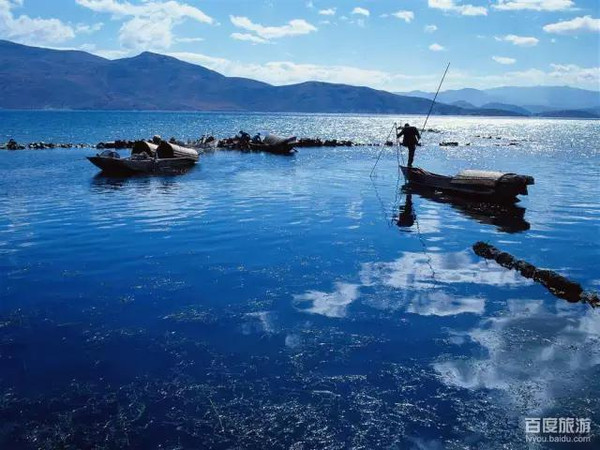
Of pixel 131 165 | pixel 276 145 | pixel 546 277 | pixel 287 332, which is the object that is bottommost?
pixel 287 332

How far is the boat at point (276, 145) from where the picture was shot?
57406mm

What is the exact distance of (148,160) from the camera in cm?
3694

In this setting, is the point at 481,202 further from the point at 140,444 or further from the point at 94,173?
the point at 94,173

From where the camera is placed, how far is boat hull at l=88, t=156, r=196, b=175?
116ft

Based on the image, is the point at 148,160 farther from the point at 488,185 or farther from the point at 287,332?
the point at 287,332

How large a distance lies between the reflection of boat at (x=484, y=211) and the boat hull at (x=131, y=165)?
2052 centimetres

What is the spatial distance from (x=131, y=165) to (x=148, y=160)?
1.44 m

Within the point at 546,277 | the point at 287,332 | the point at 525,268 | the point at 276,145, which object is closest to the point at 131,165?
the point at 276,145

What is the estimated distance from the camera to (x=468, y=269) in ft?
47.2

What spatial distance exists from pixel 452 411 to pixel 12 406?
23.7 ft

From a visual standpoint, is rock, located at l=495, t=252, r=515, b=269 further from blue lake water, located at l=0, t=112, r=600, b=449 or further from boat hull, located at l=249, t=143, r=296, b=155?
boat hull, located at l=249, t=143, r=296, b=155

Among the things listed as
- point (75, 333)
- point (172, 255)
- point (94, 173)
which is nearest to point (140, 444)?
point (75, 333)

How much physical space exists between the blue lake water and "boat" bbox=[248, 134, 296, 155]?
36378mm

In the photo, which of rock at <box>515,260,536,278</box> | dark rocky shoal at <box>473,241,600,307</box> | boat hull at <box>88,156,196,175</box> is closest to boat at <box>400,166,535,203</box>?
dark rocky shoal at <box>473,241,600,307</box>
